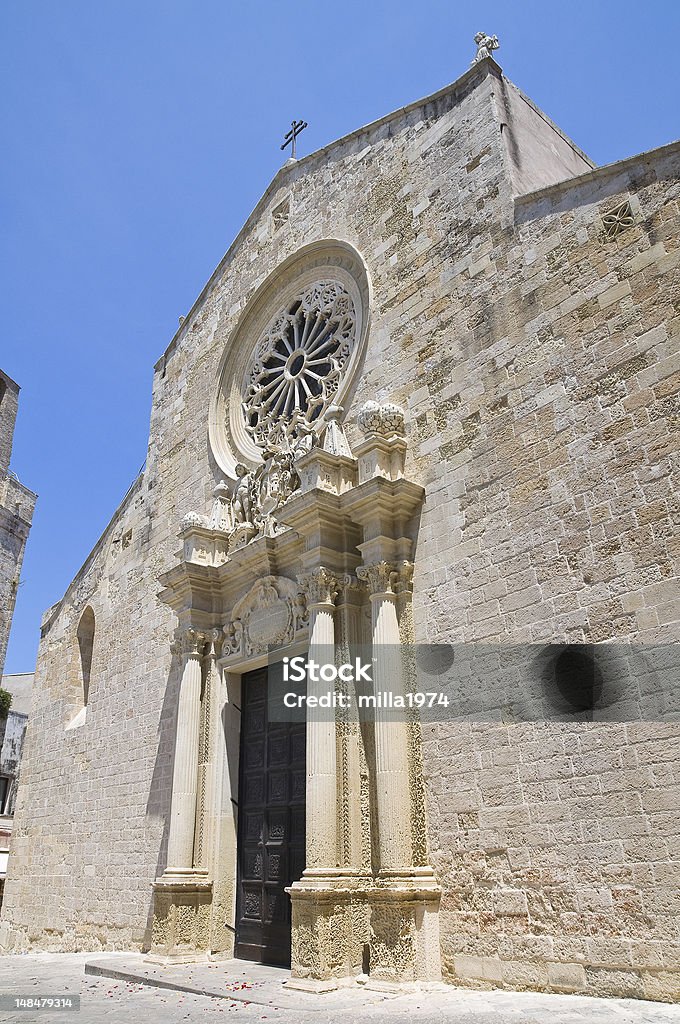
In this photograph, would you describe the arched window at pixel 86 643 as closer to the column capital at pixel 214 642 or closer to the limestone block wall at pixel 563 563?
Result: the column capital at pixel 214 642

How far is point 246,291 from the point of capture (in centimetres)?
1208

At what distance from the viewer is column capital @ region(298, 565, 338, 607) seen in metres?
7.68

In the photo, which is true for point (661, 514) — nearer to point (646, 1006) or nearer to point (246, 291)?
point (646, 1006)

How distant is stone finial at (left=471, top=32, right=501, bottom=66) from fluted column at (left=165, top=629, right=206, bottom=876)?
763 cm

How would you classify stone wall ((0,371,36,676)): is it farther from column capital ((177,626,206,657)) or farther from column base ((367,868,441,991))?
column base ((367,868,441,991))

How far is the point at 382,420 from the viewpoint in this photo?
316 inches

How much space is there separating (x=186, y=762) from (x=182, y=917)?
1.57 m

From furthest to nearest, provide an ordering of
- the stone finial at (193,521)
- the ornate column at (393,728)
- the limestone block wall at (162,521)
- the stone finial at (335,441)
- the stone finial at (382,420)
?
the stone finial at (193,521) → the limestone block wall at (162,521) → the stone finial at (335,441) → the stone finial at (382,420) → the ornate column at (393,728)

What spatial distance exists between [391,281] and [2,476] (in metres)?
20.5

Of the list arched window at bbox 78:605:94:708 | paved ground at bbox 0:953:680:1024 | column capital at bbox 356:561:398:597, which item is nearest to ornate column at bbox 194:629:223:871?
paved ground at bbox 0:953:680:1024

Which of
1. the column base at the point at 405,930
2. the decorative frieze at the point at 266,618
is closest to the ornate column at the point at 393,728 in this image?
the column base at the point at 405,930

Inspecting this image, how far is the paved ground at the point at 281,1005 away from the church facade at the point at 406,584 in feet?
0.95

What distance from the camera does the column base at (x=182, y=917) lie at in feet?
25.9

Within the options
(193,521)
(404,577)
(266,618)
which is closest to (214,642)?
(266,618)
